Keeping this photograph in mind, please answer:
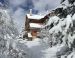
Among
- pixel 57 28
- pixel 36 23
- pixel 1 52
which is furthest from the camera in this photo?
pixel 36 23

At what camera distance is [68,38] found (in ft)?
32.1

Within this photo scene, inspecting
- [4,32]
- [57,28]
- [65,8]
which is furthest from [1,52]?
[65,8]

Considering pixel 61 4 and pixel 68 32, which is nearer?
pixel 68 32

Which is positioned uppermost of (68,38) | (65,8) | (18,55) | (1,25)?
(65,8)

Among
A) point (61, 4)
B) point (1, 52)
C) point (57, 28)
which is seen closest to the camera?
point (1, 52)

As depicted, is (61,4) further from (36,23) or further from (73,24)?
(36,23)

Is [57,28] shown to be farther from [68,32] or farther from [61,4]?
[61,4]

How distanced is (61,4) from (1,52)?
141 inches

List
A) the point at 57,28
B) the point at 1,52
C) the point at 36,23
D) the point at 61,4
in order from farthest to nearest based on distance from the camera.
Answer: the point at 36,23 → the point at 61,4 → the point at 57,28 → the point at 1,52

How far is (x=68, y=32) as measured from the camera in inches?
384

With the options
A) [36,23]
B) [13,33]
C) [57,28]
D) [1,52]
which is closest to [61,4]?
[57,28]

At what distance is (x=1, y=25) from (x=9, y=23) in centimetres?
46

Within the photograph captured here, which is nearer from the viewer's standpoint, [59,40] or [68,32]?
[68,32]

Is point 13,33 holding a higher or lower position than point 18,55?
higher
